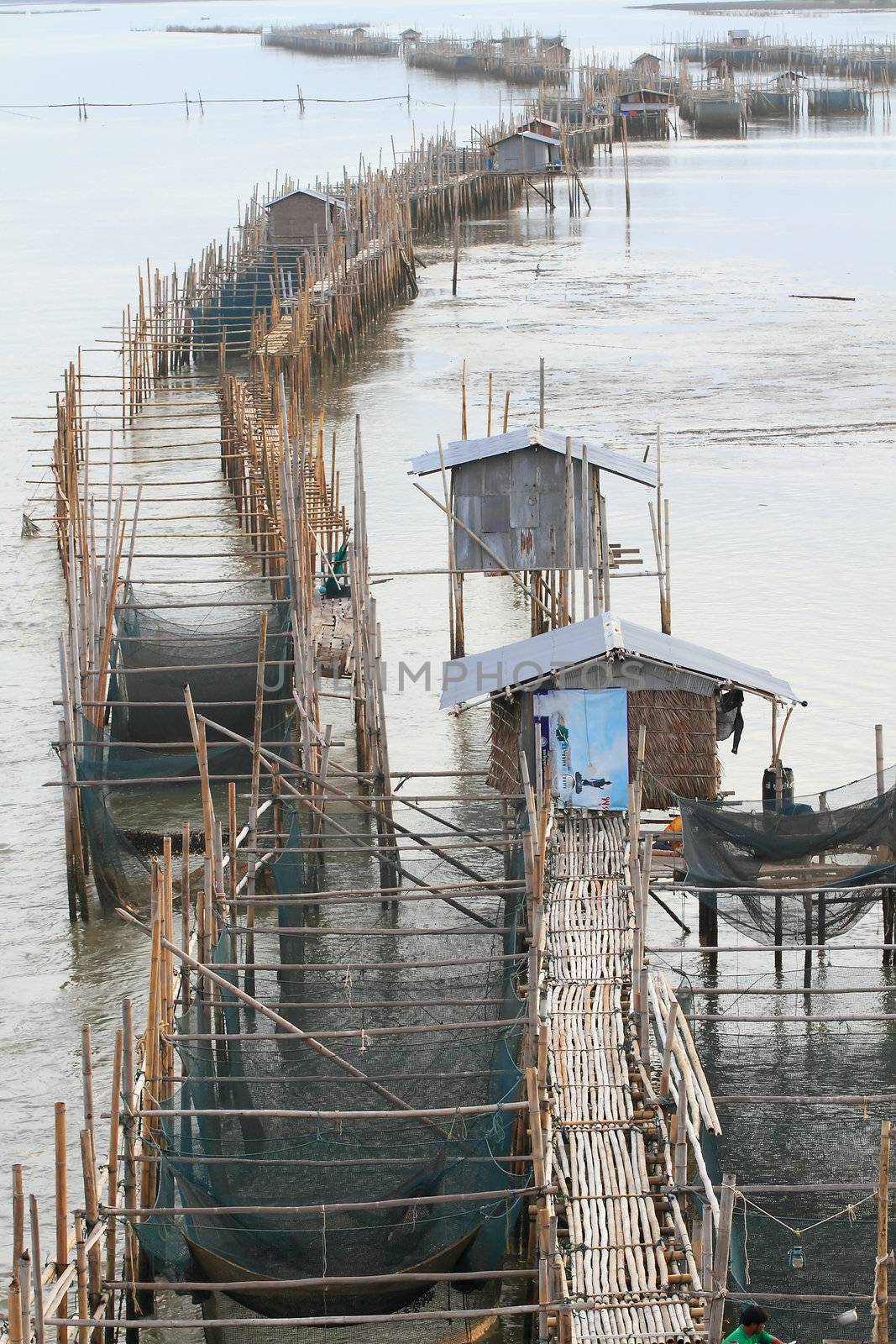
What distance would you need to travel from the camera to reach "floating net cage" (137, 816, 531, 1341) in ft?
29.7

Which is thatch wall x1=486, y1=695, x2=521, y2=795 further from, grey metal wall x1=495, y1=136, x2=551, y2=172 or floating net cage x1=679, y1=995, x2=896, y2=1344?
grey metal wall x1=495, y1=136, x2=551, y2=172

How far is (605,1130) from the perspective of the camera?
9836mm

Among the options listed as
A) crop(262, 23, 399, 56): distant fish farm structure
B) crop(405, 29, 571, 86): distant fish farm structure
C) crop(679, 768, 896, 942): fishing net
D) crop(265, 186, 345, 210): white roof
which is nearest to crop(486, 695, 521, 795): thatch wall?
crop(679, 768, 896, 942): fishing net

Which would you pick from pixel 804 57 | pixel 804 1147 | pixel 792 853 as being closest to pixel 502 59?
pixel 804 57

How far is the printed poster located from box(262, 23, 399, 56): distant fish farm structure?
114 meters

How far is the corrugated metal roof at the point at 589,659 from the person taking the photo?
13.9 metres

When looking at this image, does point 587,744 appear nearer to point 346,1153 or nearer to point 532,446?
point 532,446

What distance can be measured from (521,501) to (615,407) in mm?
12986

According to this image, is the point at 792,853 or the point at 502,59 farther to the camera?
the point at 502,59

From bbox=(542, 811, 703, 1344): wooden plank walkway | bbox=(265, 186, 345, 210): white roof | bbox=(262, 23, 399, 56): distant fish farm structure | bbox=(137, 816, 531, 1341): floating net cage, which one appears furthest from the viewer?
bbox=(262, 23, 399, 56): distant fish farm structure

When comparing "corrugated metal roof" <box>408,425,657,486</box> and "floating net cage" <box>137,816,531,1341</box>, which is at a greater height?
"corrugated metal roof" <box>408,425,657,486</box>

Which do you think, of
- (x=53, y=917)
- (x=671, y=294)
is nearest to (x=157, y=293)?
(x=671, y=294)

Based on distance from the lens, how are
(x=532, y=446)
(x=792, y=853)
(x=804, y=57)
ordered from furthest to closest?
(x=804, y=57) < (x=532, y=446) < (x=792, y=853)

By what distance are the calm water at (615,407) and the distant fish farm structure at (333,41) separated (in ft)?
159
